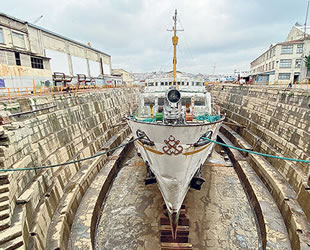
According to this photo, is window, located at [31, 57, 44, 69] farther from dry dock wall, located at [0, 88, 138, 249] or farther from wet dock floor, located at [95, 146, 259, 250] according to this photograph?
wet dock floor, located at [95, 146, 259, 250]

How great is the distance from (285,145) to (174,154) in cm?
743

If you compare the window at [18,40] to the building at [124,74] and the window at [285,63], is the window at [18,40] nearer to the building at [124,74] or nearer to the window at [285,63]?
the building at [124,74]

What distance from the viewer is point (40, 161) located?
7359 millimetres

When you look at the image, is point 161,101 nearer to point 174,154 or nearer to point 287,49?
point 174,154

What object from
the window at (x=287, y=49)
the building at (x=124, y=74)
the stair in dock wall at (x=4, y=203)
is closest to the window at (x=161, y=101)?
the stair in dock wall at (x=4, y=203)

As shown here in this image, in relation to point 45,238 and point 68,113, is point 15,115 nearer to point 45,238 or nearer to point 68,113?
point 68,113

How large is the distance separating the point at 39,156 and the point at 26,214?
8.88ft

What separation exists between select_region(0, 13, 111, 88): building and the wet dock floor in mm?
15152

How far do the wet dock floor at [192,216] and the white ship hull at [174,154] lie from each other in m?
1.79

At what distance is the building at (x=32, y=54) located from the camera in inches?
669

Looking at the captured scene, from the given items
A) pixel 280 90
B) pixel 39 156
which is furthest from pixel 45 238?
pixel 280 90

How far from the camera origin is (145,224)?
7.92m

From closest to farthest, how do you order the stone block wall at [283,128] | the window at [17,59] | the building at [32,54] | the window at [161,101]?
the stone block wall at [283,128] → the window at [161,101] → the building at [32,54] → the window at [17,59]

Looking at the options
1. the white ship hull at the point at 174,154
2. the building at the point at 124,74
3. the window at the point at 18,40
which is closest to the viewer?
the white ship hull at the point at 174,154
